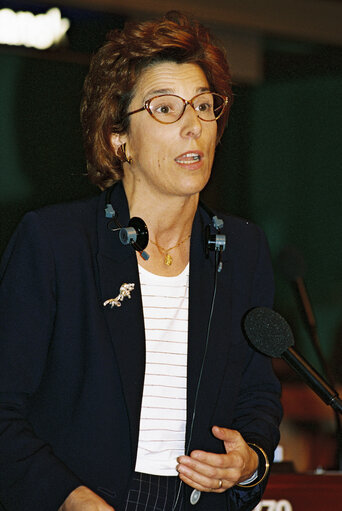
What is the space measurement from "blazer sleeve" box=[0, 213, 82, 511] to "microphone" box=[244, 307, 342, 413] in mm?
473

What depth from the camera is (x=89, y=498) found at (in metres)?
1.55

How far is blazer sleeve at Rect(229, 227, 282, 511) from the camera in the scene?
6.15 ft

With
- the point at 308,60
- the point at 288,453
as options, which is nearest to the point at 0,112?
the point at 308,60

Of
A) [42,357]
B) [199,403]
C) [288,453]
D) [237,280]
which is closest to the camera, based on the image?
[42,357]

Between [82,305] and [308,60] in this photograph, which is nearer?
[82,305]

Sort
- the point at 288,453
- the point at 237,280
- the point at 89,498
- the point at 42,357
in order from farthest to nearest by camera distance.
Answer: the point at 288,453 < the point at 237,280 < the point at 42,357 < the point at 89,498

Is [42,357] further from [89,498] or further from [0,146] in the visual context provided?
[0,146]

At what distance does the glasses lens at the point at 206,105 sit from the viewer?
1.91 metres

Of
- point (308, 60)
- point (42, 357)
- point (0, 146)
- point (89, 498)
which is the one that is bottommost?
point (89, 498)

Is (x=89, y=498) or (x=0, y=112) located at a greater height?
(x=0, y=112)

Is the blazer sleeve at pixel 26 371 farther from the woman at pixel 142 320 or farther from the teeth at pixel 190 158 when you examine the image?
the teeth at pixel 190 158

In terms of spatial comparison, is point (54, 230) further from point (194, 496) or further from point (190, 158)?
point (194, 496)

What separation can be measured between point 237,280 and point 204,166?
1.12ft

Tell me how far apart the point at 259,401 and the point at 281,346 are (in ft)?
1.53
